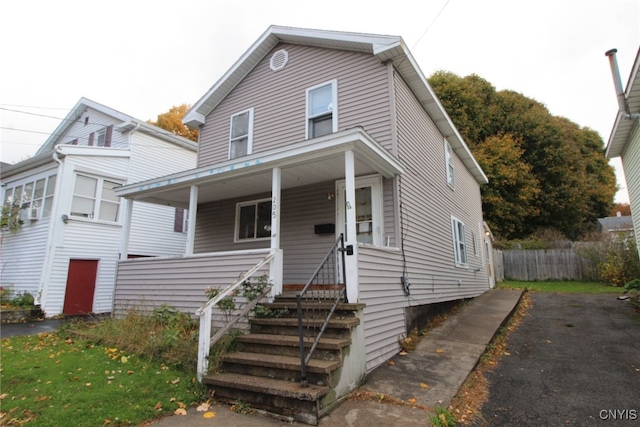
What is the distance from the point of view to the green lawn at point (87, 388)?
3488 mm

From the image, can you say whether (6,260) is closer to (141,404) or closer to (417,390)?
(141,404)

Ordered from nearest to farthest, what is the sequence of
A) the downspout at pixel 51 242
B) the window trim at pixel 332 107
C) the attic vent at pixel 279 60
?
the window trim at pixel 332 107, the attic vent at pixel 279 60, the downspout at pixel 51 242

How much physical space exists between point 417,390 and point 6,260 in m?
15.1

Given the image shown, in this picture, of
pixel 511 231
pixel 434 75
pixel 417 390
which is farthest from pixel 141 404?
pixel 434 75

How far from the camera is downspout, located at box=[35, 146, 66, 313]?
1067cm

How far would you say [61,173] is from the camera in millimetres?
11430

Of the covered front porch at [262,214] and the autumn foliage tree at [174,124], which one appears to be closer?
the covered front porch at [262,214]

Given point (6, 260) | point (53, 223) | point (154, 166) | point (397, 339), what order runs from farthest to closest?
1. point (154, 166)
2. point (6, 260)
3. point (53, 223)
4. point (397, 339)

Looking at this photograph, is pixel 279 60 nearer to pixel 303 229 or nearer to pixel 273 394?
pixel 303 229

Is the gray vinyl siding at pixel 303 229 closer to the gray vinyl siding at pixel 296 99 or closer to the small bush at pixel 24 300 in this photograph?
the gray vinyl siding at pixel 296 99

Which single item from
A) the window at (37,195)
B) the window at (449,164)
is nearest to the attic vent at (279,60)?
the window at (449,164)

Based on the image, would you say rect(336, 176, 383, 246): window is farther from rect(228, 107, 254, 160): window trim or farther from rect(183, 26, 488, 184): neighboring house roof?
rect(228, 107, 254, 160): window trim

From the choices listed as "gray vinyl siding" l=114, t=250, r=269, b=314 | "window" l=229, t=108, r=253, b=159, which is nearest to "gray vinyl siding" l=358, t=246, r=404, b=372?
"gray vinyl siding" l=114, t=250, r=269, b=314
